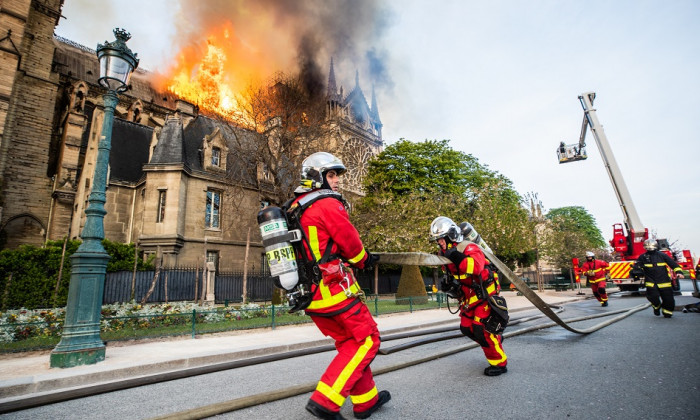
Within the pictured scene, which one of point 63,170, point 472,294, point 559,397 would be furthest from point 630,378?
point 63,170

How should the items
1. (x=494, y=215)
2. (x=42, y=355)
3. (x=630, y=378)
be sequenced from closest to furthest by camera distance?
(x=630, y=378) → (x=42, y=355) → (x=494, y=215)

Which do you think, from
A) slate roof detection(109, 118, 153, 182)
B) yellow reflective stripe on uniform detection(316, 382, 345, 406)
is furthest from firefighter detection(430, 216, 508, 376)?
slate roof detection(109, 118, 153, 182)

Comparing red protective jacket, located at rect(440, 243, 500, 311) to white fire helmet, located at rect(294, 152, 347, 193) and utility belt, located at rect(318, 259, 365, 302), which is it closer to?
utility belt, located at rect(318, 259, 365, 302)

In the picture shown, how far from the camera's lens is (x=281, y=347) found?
734cm

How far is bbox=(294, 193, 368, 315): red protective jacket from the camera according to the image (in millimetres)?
3078

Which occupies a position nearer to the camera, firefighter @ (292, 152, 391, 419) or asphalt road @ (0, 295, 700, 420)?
firefighter @ (292, 152, 391, 419)

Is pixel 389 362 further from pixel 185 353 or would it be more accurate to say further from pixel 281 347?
pixel 185 353

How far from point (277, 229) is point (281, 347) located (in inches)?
195

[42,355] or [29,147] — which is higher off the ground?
[29,147]

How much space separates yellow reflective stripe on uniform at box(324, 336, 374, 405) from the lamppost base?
547 cm

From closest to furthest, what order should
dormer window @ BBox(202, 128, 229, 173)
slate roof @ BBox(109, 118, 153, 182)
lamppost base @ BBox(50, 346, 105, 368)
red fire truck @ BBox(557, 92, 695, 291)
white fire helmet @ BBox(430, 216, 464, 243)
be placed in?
white fire helmet @ BBox(430, 216, 464, 243) → lamppost base @ BBox(50, 346, 105, 368) → red fire truck @ BBox(557, 92, 695, 291) → dormer window @ BBox(202, 128, 229, 173) → slate roof @ BBox(109, 118, 153, 182)

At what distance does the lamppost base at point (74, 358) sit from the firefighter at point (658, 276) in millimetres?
13123

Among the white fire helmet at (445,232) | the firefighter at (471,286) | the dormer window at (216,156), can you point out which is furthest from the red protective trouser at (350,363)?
the dormer window at (216,156)

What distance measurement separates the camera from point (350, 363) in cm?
297
